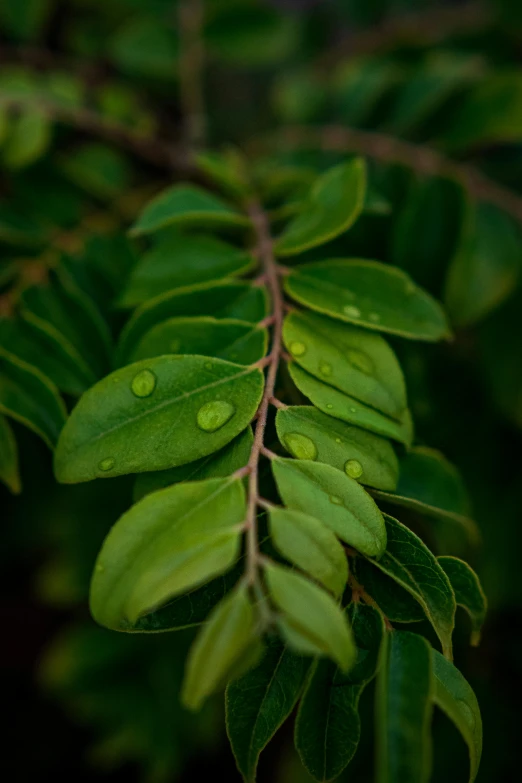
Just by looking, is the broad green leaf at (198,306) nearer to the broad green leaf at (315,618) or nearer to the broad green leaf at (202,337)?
the broad green leaf at (202,337)

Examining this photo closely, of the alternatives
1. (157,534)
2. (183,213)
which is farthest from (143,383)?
(183,213)

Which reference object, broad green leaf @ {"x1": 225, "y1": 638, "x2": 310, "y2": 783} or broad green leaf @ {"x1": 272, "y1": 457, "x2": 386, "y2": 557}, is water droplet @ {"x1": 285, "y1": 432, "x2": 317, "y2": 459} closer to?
broad green leaf @ {"x1": 272, "y1": 457, "x2": 386, "y2": 557}

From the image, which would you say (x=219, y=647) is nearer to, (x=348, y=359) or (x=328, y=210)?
(x=348, y=359)

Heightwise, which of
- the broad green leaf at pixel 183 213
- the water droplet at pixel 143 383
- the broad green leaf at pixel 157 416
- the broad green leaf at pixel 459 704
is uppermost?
the broad green leaf at pixel 183 213

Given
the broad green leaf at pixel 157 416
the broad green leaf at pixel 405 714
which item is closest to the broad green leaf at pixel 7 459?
the broad green leaf at pixel 157 416

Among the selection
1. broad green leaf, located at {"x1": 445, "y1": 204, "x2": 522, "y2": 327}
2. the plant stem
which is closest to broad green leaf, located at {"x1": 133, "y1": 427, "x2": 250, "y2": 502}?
the plant stem

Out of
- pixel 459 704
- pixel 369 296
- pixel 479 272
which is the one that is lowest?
pixel 459 704

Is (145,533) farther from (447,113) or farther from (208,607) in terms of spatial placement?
(447,113)

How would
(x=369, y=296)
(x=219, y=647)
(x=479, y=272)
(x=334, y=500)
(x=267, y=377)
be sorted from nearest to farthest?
(x=219, y=647) → (x=334, y=500) → (x=267, y=377) → (x=369, y=296) → (x=479, y=272)
